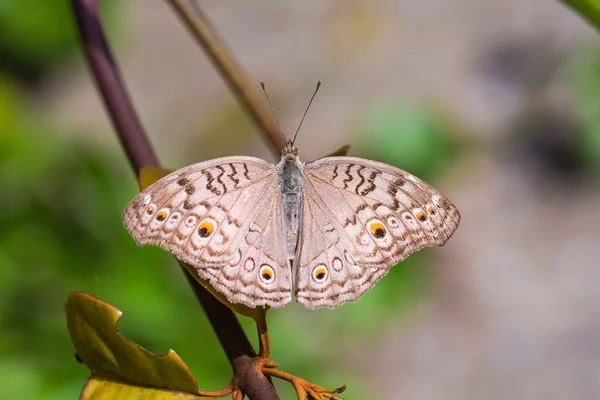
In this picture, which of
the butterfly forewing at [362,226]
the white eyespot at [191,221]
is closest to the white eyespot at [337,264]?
the butterfly forewing at [362,226]

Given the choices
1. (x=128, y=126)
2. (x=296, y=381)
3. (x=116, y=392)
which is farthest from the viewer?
(x=128, y=126)

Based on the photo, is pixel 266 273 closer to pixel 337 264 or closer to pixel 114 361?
pixel 337 264

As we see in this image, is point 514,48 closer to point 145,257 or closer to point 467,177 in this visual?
point 467,177

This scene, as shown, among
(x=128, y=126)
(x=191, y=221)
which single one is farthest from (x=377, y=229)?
(x=128, y=126)

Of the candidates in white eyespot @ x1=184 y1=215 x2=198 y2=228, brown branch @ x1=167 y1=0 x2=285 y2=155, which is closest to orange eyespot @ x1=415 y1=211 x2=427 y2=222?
brown branch @ x1=167 y1=0 x2=285 y2=155

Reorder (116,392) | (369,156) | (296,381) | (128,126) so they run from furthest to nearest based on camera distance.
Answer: (369,156) → (128,126) → (116,392) → (296,381)

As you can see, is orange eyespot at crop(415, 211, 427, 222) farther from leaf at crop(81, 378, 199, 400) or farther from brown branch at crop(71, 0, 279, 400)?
leaf at crop(81, 378, 199, 400)
